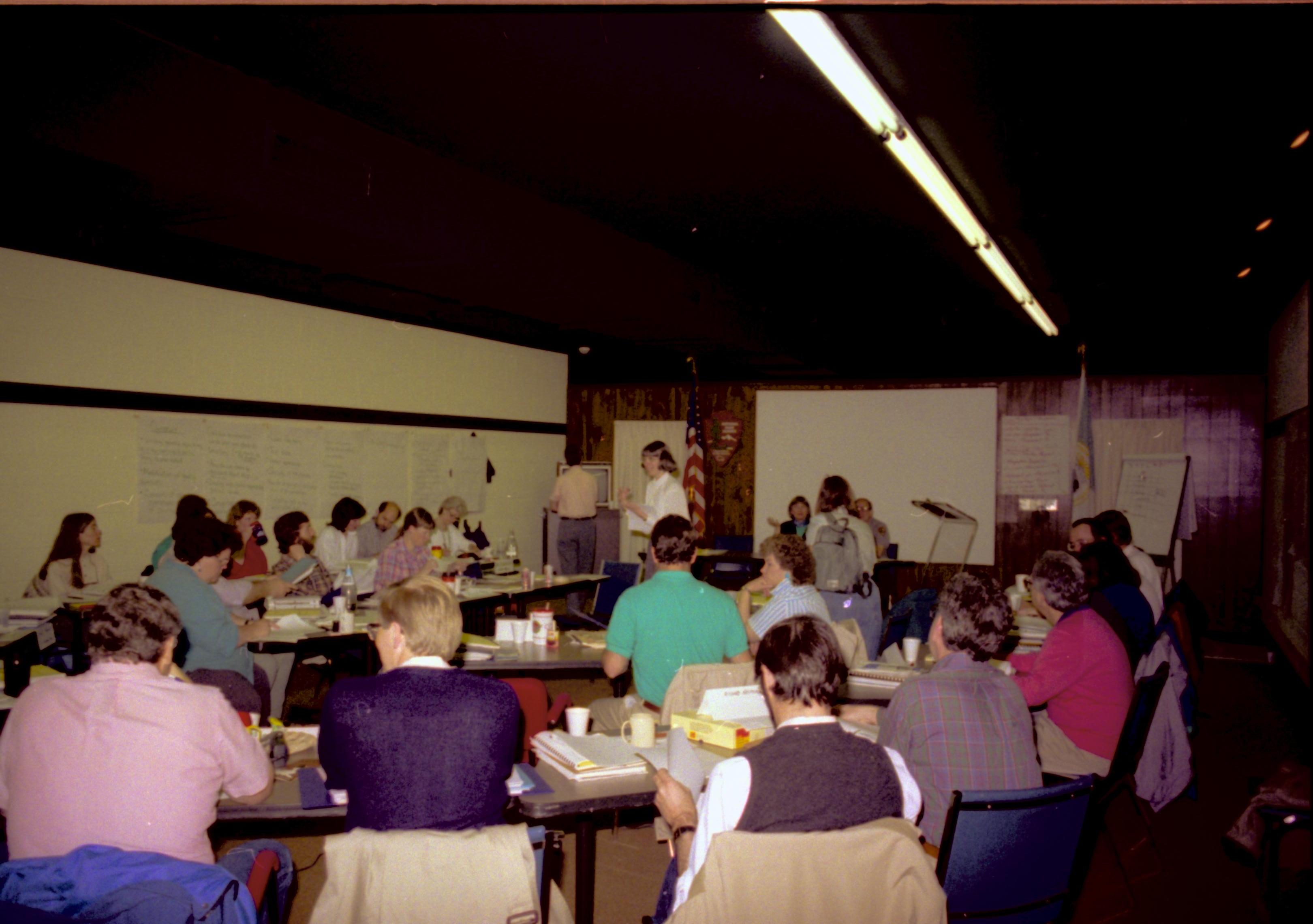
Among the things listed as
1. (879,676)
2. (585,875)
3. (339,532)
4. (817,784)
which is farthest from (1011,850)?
(339,532)

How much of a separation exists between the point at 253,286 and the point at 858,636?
252 inches

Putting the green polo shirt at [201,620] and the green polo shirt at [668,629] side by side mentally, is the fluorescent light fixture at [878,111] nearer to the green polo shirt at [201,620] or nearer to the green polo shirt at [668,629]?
the green polo shirt at [668,629]

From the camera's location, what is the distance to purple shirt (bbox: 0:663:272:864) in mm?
2020

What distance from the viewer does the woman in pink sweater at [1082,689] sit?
3.50 m

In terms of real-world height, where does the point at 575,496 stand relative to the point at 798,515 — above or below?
above

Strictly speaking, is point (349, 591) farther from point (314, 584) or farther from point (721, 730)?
point (721, 730)

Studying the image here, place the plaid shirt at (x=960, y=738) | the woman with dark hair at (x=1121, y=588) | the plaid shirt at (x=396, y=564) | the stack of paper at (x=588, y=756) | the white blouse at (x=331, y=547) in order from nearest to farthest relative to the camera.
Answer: the plaid shirt at (x=960, y=738) → the stack of paper at (x=588, y=756) → the woman with dark hair at (x=1121, y=588) → the plaid shirt at (x=396, y=564) → the white blouse at (x=331, y=547)

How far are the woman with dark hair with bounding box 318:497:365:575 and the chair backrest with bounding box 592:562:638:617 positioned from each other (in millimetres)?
1997

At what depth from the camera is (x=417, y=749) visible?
2.17 m

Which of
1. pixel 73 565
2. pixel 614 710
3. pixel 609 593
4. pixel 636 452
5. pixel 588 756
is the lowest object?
pixel 614 710

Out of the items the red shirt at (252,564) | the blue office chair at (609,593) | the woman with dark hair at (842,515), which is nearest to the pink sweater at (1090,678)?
the woman with dark hair at (842,515)

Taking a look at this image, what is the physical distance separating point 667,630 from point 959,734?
1.56m

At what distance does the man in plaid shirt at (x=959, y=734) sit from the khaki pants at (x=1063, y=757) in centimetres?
100

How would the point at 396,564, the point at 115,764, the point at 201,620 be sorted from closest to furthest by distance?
the point at 115,764 < the point at 201,620 < the point at 396,564
